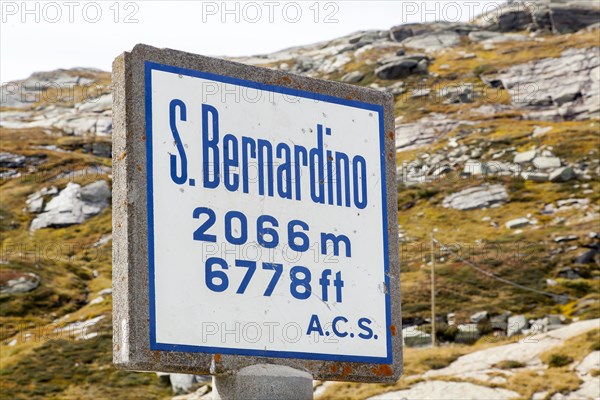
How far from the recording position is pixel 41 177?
93000 mm

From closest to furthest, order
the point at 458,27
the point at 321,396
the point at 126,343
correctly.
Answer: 1. the point at 126,343
2. the point at 321,396
3. the point at 458,27

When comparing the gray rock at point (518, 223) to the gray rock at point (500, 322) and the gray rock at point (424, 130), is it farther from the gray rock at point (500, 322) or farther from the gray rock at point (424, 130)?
the gray rock at point (424, 130)

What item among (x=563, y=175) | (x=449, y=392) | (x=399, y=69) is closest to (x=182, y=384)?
(x=449, y=392)

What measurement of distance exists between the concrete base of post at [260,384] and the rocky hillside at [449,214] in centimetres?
1950

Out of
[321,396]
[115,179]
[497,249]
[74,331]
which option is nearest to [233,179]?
[115,179]

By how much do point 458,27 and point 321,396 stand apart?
11680 centimetres

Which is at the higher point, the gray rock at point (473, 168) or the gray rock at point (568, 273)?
the gray rock at point (568, 273)

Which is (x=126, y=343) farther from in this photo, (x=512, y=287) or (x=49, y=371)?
(x=512, y=287)

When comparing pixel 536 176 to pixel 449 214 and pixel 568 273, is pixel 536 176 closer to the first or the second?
pixel 449 214

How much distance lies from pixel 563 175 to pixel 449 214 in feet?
30.7

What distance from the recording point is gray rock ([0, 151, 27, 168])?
324ft

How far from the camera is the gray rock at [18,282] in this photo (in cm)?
6228

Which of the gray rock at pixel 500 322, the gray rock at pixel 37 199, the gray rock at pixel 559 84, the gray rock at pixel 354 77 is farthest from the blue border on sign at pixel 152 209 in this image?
the gray rock at pixel 354 77

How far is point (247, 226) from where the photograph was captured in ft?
14.3
